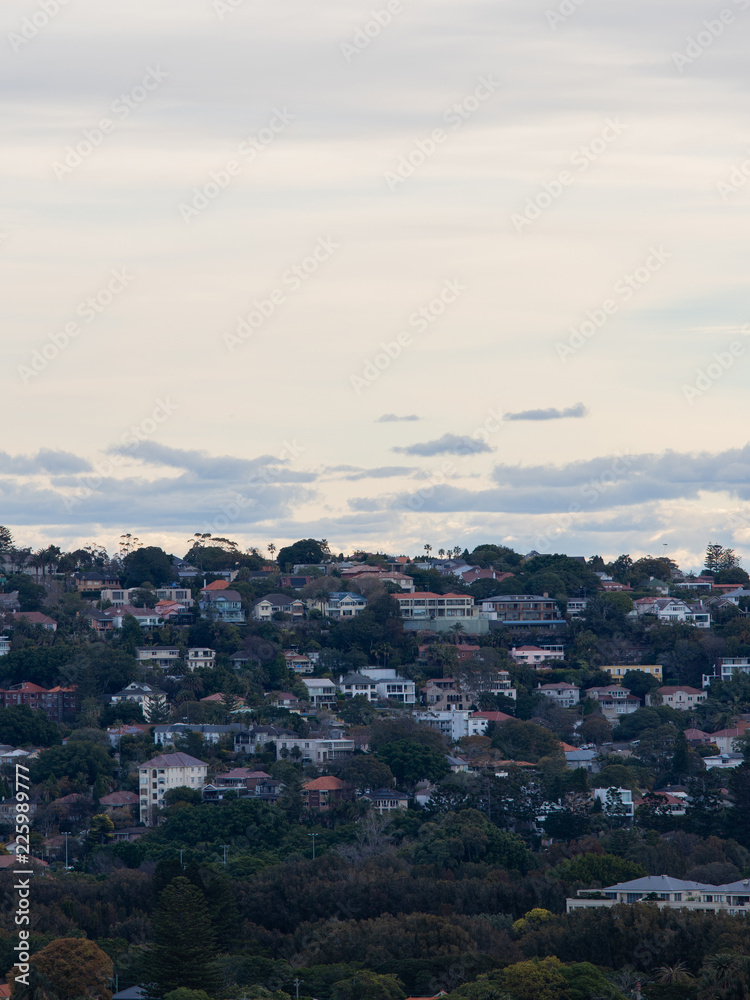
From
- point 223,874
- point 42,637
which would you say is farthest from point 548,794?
point 42,637

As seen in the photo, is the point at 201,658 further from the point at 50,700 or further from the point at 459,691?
the point at 459,691

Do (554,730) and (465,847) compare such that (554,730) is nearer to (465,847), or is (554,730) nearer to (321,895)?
(465,847)

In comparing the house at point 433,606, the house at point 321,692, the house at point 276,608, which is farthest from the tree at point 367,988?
the house at point 433,606

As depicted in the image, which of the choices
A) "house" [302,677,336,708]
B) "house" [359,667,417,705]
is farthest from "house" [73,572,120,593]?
"house" [359,667,417,705]

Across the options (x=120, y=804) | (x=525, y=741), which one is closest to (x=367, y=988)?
(x=120, y=804)

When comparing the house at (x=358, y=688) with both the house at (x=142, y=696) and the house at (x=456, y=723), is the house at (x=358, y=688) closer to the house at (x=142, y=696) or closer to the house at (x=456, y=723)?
the house at (x=456, y=723)

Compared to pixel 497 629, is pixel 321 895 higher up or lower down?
lower down
